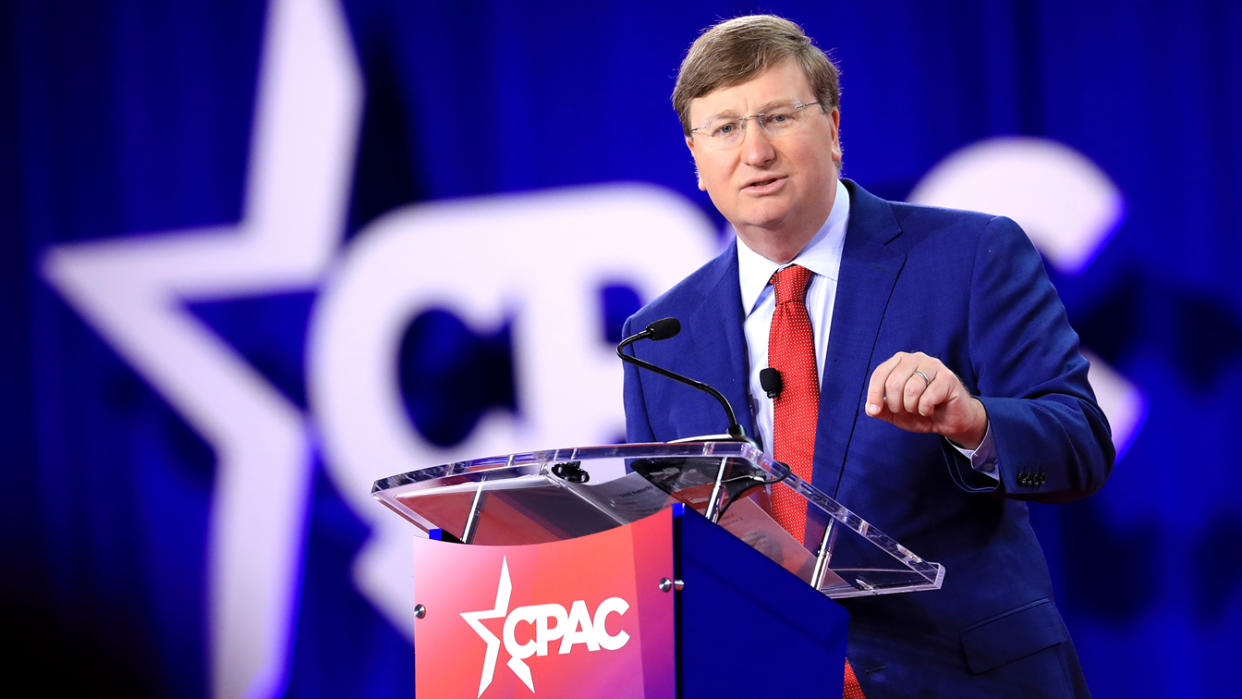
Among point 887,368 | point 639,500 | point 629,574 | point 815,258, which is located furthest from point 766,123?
point 629,574

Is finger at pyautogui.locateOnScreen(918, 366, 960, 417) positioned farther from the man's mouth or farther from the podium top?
the man's mouth

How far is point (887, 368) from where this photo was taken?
4.57 feet

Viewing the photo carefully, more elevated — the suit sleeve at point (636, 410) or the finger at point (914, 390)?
→ the finger at point (914, 390)

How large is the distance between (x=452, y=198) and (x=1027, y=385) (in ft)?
7.45

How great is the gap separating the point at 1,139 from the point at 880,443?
3.43 meters

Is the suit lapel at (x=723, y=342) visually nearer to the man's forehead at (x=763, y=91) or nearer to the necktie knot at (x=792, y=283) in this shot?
the necktie knot at (x=792, y=283)

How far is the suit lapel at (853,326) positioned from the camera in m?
1.84

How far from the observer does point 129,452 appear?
3.90m

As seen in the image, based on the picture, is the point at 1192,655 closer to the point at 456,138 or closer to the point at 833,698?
the point at 833,698

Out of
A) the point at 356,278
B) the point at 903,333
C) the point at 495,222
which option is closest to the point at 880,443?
the point at 903,333

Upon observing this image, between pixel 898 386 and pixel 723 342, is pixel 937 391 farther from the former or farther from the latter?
pixel 723 342

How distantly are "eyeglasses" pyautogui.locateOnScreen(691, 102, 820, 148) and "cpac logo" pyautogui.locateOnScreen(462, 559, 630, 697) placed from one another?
1098mm

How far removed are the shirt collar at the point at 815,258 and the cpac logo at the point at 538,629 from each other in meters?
0.99

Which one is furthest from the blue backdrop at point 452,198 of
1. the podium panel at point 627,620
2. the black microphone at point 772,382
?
the podium panel at point 627,620
